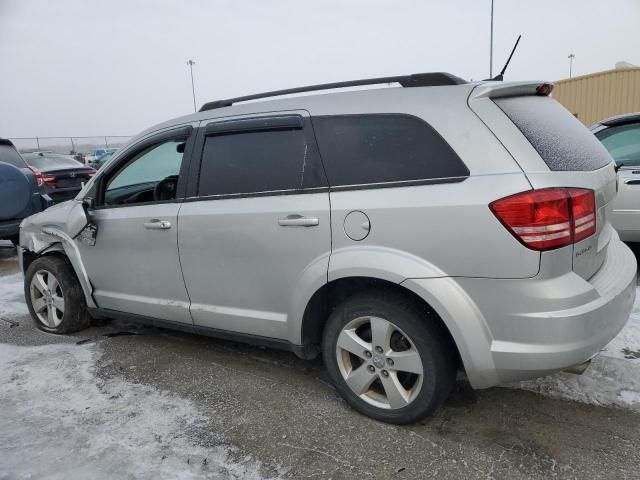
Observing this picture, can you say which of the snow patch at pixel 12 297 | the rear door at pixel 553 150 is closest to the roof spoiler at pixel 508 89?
the rear door at pixel 553 150

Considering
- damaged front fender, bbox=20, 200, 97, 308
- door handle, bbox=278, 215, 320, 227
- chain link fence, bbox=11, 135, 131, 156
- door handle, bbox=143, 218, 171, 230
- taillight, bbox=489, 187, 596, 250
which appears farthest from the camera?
chain link fence, bbox=11, 135, 131, 156

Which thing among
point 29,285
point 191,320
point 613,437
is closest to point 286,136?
point 191,320

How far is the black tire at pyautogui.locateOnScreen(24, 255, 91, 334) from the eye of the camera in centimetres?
419

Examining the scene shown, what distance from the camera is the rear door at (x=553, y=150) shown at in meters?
2.27

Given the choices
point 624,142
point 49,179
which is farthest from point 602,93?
point 49,179

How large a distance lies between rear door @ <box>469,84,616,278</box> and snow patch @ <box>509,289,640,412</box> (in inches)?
33.3

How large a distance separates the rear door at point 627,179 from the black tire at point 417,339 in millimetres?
3159

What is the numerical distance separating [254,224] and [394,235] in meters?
0.87

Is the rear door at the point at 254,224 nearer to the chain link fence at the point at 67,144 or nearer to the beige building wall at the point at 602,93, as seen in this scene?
the beige building wall at the point at 602,93

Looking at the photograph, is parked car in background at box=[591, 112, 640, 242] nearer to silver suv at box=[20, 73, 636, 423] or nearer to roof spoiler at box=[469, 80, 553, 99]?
silver suv at box=[20, 73, 636, 423]

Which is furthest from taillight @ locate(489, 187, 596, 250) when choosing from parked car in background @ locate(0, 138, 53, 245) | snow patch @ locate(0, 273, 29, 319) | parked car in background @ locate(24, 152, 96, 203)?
parked car in background @ locate(24, 152, 96, 203)

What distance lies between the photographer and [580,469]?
2.30 m

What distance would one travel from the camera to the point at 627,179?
4863 mm

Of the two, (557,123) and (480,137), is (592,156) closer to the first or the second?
(557,123)
